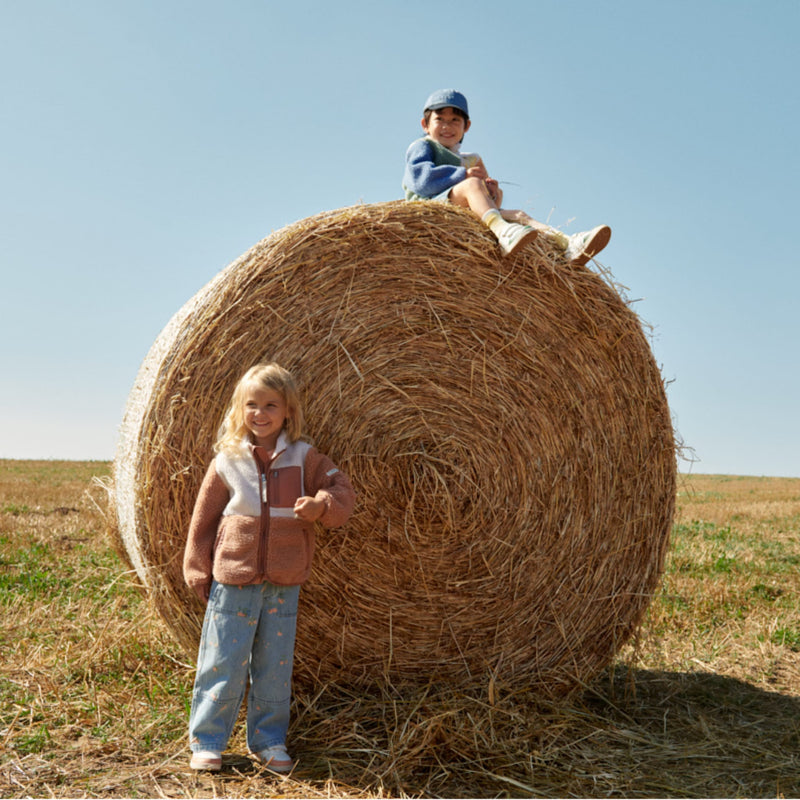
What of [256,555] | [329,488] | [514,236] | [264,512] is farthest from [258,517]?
[514,236]

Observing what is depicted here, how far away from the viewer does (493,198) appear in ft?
13.8

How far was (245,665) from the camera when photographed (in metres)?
3.21

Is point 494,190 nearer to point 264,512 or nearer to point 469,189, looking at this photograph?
point 469,189

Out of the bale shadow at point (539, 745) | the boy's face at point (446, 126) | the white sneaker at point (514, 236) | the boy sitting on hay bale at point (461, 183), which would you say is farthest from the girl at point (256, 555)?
the boy's face at point (446, 126)

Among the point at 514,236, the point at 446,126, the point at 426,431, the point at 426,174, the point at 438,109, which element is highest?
the point at 438,109

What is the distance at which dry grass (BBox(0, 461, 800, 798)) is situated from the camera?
3102 mm

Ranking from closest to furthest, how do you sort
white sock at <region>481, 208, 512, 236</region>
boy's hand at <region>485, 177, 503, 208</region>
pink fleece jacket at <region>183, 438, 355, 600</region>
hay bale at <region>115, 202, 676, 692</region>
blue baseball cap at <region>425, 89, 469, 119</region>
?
pink fleece jacket at <region>183, 438, 355, 600</region> → hay bale at <region>115, 202, 676, 692</region> → white sock at <region>481, 208, 512, 236</region> → boy's hand at <region>485, 177, 503, 208</region> → blue baseball cap at <region>425, 89, 469, 119</region>

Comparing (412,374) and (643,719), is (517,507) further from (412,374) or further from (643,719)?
(643,719)

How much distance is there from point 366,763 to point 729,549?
589 cm

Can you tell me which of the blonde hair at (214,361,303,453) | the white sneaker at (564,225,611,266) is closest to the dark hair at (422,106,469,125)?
the white sneaker at (564,225,611,266)

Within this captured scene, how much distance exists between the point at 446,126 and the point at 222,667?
3.13m

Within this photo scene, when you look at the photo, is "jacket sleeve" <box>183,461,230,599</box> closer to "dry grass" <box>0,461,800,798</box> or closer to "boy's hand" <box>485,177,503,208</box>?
"dry grass" <box>0,461,800,798</box>

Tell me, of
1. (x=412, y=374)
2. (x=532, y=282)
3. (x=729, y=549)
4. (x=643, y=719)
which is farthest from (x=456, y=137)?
(x=729, y=549)

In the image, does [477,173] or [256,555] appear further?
[477,173]
